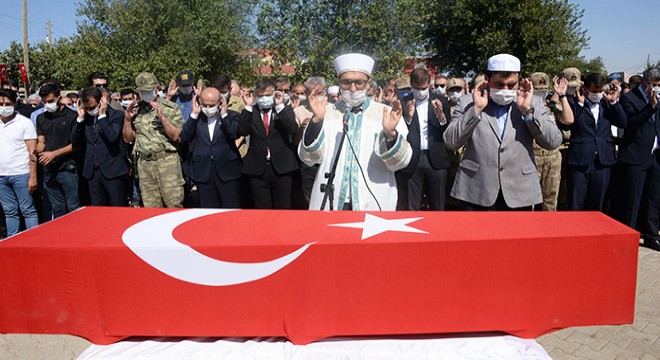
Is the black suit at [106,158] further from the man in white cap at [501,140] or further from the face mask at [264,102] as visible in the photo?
the man in white cap at [501,140]

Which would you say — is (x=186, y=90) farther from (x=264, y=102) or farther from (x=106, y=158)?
(x=264, y=102)

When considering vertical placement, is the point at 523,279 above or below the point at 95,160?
below

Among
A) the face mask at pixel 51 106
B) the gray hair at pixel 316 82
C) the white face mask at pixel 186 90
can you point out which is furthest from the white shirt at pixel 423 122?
the face mask at pixel 51 106

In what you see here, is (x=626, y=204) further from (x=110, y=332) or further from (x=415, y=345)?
(x=110, y=332)

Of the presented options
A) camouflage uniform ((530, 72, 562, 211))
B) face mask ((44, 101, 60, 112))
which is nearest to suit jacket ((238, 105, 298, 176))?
face mask ((44, 101, 60, 112))

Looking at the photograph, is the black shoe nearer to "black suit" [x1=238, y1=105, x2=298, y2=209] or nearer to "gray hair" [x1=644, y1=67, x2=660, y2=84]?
"gray hair" [x1=644, y1=67, x2=660, y2=84]

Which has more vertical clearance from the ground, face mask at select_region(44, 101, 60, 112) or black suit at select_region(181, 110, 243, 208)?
face mask at select_region(44, 101, 60, 112)

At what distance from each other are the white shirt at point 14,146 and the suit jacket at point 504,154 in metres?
4.58

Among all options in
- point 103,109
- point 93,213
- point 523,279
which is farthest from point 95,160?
point 523,279

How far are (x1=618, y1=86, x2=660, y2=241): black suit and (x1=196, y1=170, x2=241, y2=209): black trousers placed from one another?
4384 mm

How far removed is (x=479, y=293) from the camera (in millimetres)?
2662

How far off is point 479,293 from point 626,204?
4.14 meters

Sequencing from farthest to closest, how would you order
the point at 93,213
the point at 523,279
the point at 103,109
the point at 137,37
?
the point at 137,37 < the point at 103,109 < the point at 93,213 < the point at 523,279

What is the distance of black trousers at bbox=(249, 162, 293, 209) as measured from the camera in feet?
17.6
